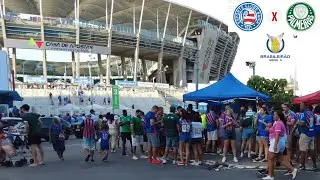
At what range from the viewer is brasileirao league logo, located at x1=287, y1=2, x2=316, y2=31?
36.2m

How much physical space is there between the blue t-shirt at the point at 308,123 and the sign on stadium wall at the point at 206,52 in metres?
83.3

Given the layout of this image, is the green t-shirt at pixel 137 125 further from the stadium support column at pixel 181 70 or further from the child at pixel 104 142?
the stadium support column at pixel 181 70

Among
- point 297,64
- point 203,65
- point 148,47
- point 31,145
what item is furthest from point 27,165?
point 203,65

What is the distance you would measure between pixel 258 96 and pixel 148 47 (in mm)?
63771

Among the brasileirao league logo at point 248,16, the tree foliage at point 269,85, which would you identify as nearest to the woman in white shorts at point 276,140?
the brasileirao league logo at point 248,16

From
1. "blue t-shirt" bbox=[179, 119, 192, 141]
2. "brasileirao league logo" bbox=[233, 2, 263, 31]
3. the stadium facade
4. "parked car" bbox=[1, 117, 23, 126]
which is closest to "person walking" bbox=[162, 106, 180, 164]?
"blue t-shirt" bbox=[179, 119, 192, 141]

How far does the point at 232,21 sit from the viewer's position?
36344 mm

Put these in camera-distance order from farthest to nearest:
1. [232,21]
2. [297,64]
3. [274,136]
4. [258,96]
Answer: [297,64], [232,21], [258,96], [274,136]

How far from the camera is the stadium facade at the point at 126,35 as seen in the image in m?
66.6

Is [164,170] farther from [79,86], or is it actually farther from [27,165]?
[79,86]

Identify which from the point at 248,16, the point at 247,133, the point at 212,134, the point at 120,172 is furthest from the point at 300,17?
the point at 120,172

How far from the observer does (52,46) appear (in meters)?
67.4

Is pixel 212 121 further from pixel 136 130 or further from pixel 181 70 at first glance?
pixel 181 70

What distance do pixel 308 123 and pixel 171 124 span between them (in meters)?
4.04
